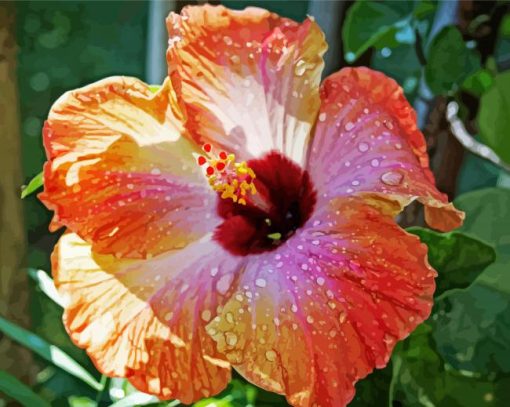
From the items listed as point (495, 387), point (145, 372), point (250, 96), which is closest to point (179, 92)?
point (250, 96)

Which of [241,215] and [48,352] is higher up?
[241,215]

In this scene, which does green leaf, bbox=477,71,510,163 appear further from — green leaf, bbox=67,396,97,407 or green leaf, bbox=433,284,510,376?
green leaf, bbox=67,396,97,407

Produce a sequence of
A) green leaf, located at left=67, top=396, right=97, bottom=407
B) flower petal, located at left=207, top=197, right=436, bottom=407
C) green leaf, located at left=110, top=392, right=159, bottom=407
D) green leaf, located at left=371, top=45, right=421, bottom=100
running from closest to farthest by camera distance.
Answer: flower petal, located at left=207, top=197, right=436, bottom=407, green leaf, located at left=110, top=392, right=159, bottom=407, green leaf, located at left=67, top=396, right=97, bottom=407, green leaf, located at left=371, top=45, right=421, bottom=100

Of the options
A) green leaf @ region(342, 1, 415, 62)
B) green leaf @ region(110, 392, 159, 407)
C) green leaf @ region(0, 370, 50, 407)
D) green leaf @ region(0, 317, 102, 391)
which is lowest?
green leaf @ region(0, 370, 50, 407)

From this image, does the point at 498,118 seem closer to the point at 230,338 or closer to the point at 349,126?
the point at 349,126

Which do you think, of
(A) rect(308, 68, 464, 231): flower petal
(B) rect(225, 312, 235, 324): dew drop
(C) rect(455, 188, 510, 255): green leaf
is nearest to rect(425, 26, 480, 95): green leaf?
(C) rect(455, 188, 510, 255): green leaf

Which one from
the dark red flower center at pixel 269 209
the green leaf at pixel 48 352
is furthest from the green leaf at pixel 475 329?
the green leaf at pixel 48 352

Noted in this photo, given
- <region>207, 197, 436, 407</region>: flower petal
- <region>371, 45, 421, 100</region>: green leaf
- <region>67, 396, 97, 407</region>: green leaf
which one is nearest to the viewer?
<region>207, 197, 436, 407</region>: flower petal

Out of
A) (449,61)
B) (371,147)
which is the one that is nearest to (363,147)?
(371,147)

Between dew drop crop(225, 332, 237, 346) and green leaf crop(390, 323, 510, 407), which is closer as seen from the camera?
dew drop crop(225, 332, 237, 346)
